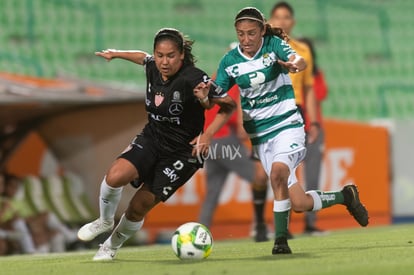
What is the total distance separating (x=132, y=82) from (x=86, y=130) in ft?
15.5

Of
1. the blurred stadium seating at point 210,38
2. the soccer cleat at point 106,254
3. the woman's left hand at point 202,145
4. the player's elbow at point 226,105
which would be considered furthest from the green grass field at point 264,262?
the blurred stadium seating at point 210,38

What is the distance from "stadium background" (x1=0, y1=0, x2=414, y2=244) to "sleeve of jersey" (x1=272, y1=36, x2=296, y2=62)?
4.87m

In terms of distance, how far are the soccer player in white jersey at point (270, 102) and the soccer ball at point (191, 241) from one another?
25.2 inches

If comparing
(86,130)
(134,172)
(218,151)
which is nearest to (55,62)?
(86,130)

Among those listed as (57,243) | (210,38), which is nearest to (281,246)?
(57,243)

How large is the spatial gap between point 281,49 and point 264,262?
73.1 inches

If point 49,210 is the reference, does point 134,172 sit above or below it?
above

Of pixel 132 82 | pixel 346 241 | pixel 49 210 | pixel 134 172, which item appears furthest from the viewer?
pixel 132 82

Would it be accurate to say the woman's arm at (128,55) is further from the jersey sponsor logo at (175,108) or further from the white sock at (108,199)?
the white sock at (108,199)

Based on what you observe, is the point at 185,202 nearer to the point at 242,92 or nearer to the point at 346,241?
the point at 346,241

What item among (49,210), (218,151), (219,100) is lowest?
(49,210)

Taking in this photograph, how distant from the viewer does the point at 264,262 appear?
26.9 feet

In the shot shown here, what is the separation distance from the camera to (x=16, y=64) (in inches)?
750

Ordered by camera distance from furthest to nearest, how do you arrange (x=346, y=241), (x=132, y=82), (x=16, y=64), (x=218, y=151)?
(x=132, y=82), (x=16, y=64), (x=218, y=151), (x=346, y=241)
